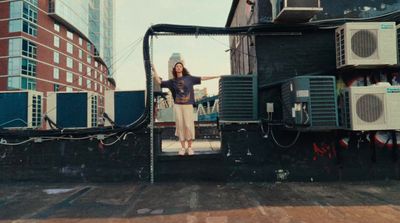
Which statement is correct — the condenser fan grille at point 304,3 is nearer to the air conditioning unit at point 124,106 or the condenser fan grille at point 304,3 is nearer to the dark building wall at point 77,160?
→ the air conditioning unit at point 124,106

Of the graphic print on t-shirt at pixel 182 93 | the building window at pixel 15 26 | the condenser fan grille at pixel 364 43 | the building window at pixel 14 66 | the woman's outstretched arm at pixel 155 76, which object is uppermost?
the building window at pixel 15 26

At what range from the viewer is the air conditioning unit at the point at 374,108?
6492 millimetres

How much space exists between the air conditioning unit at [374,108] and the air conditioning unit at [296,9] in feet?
6.50

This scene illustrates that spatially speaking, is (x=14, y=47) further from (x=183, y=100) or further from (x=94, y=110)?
(x=183, y=100)

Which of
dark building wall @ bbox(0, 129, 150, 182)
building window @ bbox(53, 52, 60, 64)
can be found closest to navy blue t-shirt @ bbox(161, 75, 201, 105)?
dark building wall @ bbox(0, 129, 150, 182)

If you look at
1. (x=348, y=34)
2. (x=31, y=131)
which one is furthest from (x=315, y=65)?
(x=31, y=131)

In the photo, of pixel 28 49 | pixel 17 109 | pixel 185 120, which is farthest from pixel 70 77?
pixel 185 120

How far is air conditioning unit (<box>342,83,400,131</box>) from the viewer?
649 cm

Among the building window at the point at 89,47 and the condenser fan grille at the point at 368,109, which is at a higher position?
the building window at the point at 89,47

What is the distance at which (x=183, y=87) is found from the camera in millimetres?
7574

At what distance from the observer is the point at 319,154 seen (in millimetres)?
7613

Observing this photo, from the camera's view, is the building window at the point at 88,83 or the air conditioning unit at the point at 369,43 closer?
the air conditioning unit at the point at 369,43

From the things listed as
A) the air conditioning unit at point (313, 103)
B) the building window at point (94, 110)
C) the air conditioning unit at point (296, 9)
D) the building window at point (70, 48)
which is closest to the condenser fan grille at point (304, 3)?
the air conditioning unit at point (296, 9)

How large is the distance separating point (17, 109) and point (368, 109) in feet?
25.8
